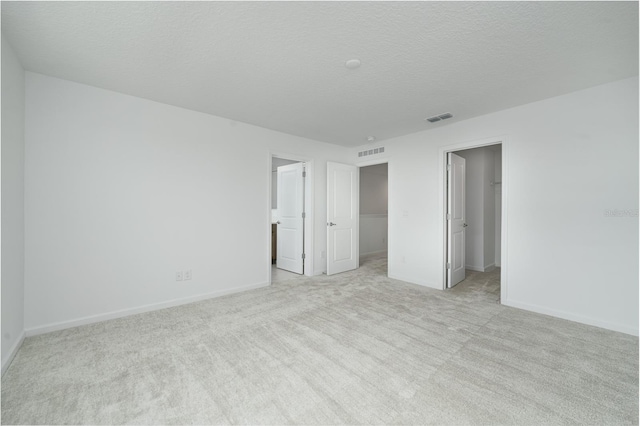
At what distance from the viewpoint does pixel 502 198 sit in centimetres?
338

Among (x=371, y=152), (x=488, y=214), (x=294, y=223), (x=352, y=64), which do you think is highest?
(x=352, y=64)

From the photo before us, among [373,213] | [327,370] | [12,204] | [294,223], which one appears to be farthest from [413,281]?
[12,204]

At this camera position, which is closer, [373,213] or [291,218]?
[291,218]

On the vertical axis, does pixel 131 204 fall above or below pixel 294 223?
above

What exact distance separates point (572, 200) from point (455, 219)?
58.9 inches

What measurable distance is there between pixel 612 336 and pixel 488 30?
10.0 ft

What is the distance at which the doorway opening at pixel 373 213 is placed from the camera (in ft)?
23.3

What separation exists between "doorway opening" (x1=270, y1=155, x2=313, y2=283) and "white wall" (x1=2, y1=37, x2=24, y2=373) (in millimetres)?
2916

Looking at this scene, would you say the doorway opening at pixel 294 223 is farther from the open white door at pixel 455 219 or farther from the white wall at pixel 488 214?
the white wall at pixel 488 214

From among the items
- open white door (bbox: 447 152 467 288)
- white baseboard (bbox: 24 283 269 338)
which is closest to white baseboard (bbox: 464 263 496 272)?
open white door (bbox: 447 152 467 288)

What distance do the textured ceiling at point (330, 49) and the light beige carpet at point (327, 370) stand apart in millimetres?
2505

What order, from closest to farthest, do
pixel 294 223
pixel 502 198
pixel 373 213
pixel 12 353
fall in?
pixel 12 353 → pixel 502 198 → pixel 294 223 → pixel 373 213

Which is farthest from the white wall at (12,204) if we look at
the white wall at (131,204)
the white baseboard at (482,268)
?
the white baseboard at (482,268)

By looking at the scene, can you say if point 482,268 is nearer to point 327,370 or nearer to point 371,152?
point 371,152
